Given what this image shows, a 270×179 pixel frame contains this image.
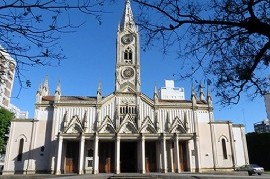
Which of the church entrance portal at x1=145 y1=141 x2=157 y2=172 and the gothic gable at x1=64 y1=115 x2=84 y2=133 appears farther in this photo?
the church entrance portal at x1=145 y1=141 x2=157 y2=172

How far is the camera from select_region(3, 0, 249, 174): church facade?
130 ft

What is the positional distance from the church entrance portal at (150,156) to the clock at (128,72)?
36.6 ft

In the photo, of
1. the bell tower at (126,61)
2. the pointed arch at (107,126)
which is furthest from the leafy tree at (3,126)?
the bell tower at (126,61)

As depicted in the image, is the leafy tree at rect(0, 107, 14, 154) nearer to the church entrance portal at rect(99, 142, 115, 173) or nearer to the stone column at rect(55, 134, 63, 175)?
the stone column at rect(55, 134, 63, 175)

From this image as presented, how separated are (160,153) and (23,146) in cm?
1894

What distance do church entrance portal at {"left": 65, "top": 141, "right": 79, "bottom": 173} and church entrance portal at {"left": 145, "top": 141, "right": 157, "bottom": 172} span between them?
968cm

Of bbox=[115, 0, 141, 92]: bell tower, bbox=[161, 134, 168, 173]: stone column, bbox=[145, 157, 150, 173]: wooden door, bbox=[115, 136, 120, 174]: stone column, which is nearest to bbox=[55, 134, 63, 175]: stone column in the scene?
bbox=[115, 136, 120, 174]: stone column

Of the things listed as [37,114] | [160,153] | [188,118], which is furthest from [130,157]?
[37,114]

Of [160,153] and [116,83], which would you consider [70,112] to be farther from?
[160,153]

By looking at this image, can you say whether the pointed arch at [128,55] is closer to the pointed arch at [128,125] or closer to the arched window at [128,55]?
the arched window at [128,55]

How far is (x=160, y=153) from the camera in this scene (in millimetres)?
40688

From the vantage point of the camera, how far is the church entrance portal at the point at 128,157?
134ft

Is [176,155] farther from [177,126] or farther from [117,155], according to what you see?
[117,155]

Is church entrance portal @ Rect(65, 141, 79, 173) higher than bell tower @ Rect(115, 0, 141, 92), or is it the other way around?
bell tower @ Rect(115, 0, 141, 92)
